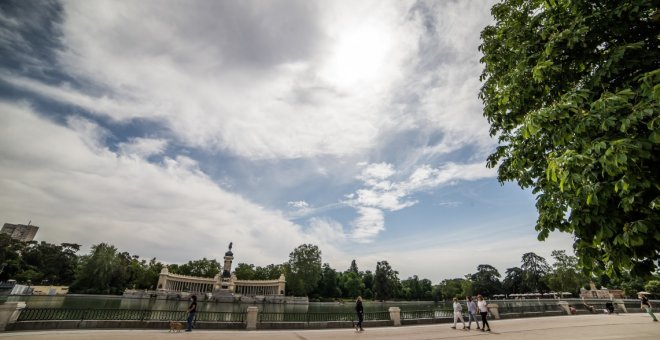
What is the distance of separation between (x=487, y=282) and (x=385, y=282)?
34.6 metres

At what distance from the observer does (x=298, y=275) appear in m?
92.8

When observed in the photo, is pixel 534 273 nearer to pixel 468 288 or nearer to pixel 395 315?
pixel 468 288

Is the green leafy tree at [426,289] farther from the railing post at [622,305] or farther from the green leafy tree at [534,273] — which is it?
the railing post at [622,305]

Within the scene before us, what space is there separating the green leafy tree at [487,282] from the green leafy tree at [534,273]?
9.99m

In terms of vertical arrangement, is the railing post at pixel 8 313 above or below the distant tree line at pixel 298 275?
below

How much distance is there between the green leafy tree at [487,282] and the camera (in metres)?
97.0

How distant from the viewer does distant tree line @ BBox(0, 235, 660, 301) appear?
73.8 meters

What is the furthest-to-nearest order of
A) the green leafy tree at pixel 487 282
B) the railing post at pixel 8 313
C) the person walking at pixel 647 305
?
the green leafy tree at pixel 487 282 < the person walking at pixel 647 305 < the railing post at pixel 8 313

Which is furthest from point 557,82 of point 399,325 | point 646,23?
point 399,325

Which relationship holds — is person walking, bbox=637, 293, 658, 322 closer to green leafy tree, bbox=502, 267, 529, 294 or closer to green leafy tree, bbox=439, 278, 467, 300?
green leafy tree, bbox=502, 267, 529, 294

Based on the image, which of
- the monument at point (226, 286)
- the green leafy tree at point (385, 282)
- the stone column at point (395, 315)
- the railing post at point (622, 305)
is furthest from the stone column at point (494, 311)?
the green leafy tree at point (385, 282)

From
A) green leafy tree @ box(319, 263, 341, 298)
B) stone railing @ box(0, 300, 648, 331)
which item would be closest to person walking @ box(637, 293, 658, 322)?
stone railing @ box(0, 300, 648, 331)

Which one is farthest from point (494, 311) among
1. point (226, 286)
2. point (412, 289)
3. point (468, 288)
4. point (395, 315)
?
point (412, 289)

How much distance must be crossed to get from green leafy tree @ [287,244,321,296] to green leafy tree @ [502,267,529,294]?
62337mm
